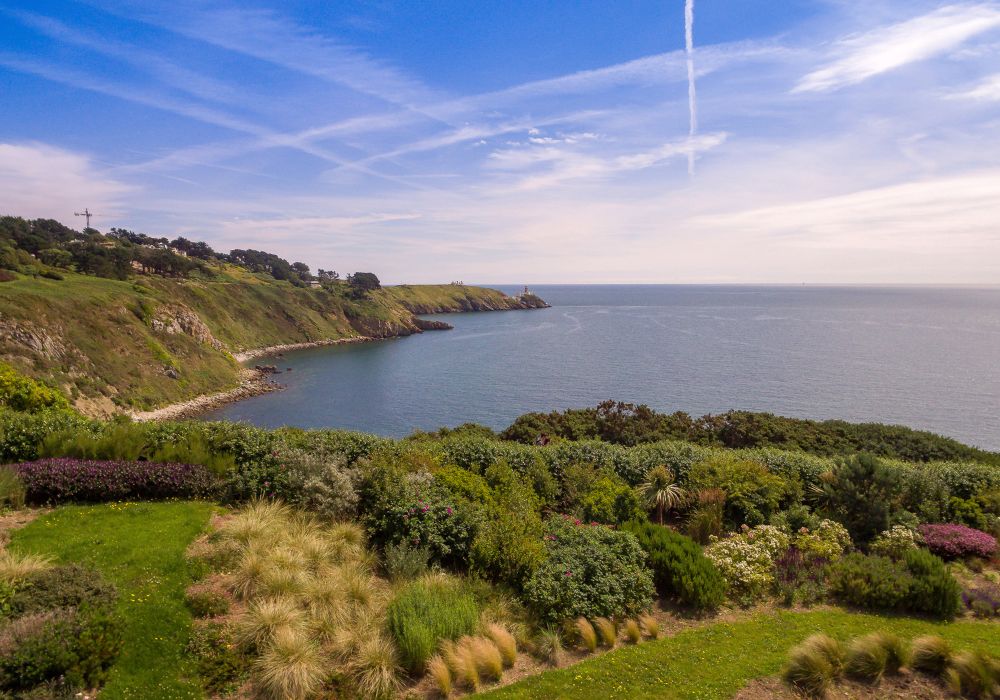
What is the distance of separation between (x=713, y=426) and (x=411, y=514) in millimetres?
20784

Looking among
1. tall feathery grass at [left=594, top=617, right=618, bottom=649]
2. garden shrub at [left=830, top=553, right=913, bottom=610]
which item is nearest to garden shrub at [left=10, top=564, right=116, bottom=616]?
tall feathery grass at [left=594, top=617, right=618, bottom=649]

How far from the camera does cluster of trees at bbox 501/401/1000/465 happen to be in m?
24.3

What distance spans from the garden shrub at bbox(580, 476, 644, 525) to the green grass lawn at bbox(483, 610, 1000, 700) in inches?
162

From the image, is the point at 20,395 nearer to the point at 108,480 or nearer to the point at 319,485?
the point at 108,480

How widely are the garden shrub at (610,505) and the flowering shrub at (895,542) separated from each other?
5.37 metres

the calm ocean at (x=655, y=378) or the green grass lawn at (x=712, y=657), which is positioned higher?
the green grass lawn at (x=712, y=657)

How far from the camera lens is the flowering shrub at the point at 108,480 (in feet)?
37.8

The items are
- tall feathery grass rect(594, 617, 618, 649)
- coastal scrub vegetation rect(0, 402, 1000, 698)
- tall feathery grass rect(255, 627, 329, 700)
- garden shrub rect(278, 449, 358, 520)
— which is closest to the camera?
tall feathery grass rect(255, 627, 329, 700)

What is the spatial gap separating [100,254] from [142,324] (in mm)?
30175

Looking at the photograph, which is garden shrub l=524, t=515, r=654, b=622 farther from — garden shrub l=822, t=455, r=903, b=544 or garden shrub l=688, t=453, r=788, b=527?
garden shrub l=822, t=455, r=903, b=544

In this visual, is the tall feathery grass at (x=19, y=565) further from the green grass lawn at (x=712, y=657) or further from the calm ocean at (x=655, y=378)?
the calm ocean at (x=655, y=378)

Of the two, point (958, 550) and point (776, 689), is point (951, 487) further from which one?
point (776, 689)

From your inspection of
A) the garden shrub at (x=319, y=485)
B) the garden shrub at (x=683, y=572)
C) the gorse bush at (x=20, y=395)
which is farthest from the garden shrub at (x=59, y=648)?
the gorse bush at (x=20, y=395)

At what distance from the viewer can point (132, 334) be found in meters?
59.2
